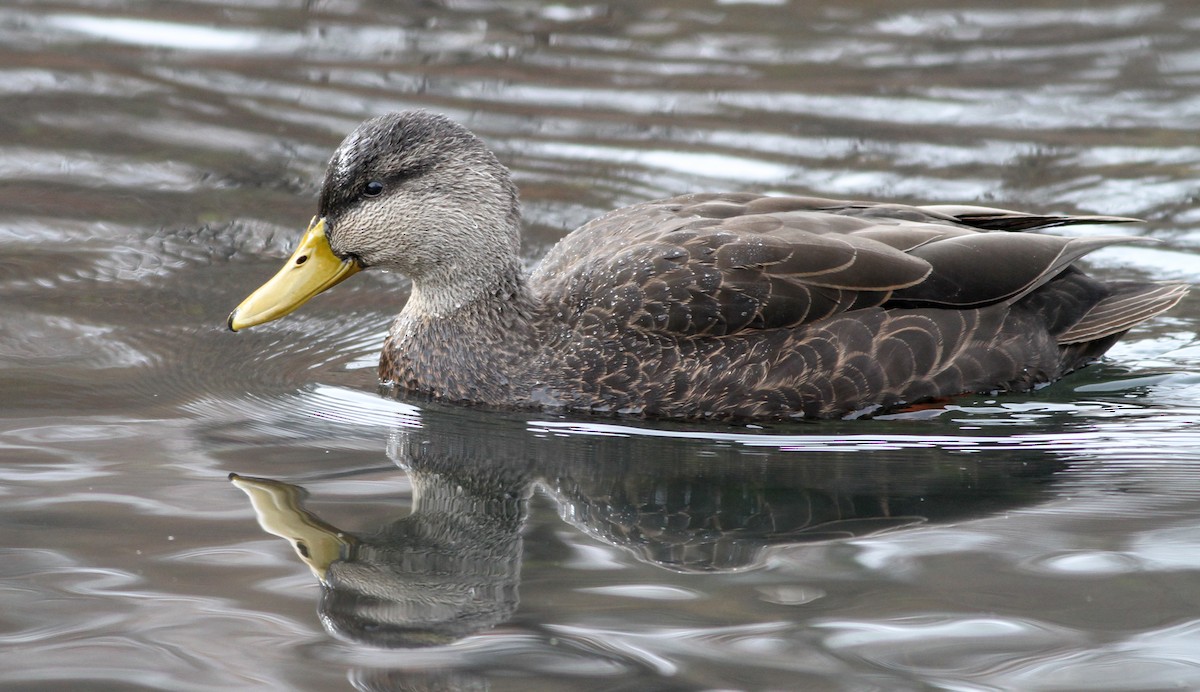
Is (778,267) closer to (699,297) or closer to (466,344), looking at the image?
Result: (699,297)

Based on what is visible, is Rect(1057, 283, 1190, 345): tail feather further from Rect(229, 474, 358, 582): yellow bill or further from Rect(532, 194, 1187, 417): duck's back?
Rect(229, 474, 358, 582): yellow bill

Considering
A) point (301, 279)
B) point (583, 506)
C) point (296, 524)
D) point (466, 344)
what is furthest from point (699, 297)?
point (296, 524)

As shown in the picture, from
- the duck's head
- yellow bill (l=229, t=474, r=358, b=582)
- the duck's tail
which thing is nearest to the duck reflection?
yellow bill (l=229, t=474, r=358, b=582)

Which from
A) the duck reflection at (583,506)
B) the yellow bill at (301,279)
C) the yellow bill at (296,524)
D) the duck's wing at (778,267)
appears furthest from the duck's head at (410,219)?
the yellow bill at (296,524)

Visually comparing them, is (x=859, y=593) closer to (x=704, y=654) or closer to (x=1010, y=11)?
(x=704, y=654)

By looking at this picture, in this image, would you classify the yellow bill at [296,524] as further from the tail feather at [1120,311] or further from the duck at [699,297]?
the tail feather at [1120,311]

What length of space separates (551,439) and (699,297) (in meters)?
0.94

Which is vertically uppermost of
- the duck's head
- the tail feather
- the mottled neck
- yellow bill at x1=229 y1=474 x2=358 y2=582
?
the duck's head

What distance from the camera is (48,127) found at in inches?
428

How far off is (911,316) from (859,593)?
88.3 inches

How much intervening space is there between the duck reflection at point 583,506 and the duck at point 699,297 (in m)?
0.36

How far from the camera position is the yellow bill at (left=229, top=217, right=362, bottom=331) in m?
6.94

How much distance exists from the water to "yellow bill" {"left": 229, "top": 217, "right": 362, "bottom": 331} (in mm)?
436

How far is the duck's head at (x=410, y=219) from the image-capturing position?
698cm
